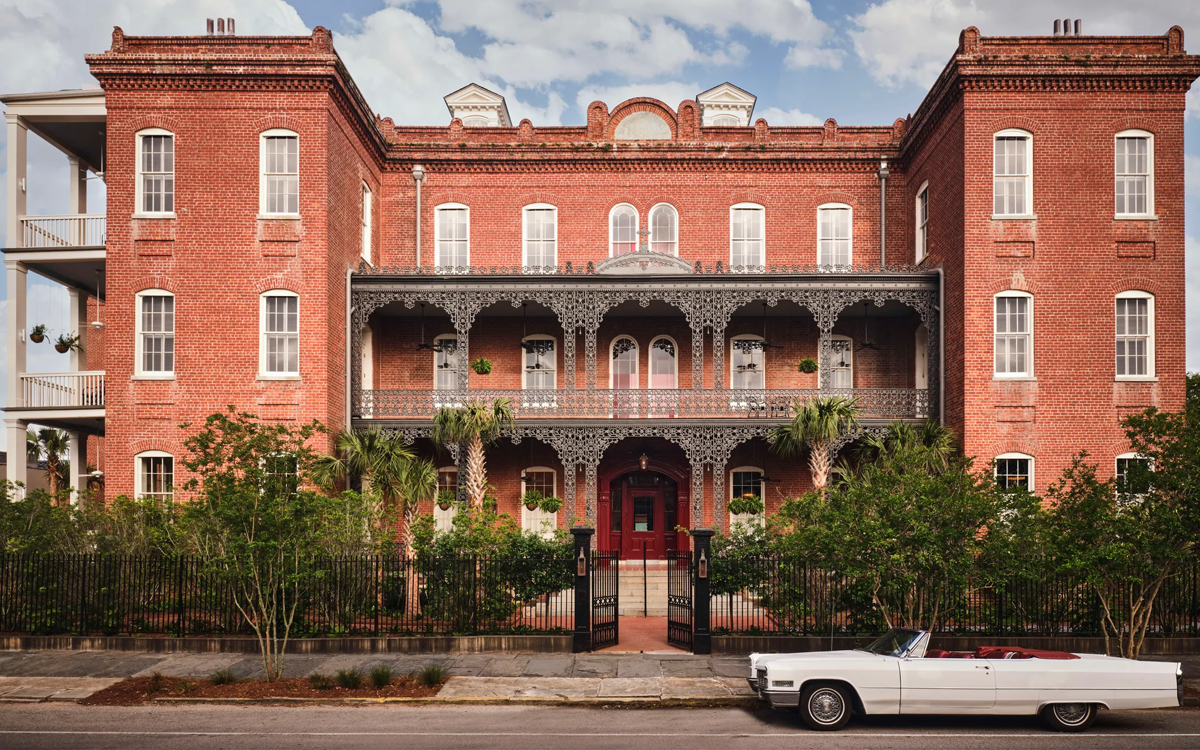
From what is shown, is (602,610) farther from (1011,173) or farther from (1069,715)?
(1011,173)

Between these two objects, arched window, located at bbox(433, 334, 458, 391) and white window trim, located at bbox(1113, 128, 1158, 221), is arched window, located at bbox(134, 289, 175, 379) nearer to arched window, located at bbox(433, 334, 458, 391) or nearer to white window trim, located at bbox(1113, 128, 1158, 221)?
arched window, located at bbox(433, 334, 458, 391)

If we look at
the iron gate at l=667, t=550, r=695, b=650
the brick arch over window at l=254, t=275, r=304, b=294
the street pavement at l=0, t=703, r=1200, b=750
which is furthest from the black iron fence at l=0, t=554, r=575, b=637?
the brick arch over window at l=254, t=275, r=304, b=294

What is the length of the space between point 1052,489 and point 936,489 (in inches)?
68.6

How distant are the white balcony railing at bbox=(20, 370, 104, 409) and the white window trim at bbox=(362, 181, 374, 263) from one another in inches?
279

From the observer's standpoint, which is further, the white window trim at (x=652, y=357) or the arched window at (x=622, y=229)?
the arched window at (x=622, y=229)

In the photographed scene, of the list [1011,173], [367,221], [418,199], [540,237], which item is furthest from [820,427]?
[367,221]

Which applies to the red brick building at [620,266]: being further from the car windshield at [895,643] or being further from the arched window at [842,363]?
the car windshield at [895,643]

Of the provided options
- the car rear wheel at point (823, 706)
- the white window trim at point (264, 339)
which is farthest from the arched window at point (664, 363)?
the car rear wheel at point (823, 706)

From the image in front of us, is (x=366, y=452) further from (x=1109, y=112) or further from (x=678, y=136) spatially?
(x=1109, y=112)

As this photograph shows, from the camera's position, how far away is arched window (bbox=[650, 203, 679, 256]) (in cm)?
2623

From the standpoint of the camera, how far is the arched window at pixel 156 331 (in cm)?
2125

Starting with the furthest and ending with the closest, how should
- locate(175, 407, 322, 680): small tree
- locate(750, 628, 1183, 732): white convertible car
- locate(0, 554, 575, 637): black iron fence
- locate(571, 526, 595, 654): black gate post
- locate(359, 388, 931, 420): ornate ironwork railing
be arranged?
locate(359, 388, 931, 420): ornate ironwork railing → locate(0, 554, 575, 637): black iron fence → locate(571, 526, 595, 654): black gate post → locate(175, 407, 322, 680): small tree → locate(750, 628, 1183, 732): white convertible car

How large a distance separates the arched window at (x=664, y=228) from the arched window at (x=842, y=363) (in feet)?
17.1

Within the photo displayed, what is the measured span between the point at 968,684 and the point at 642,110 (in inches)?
773
